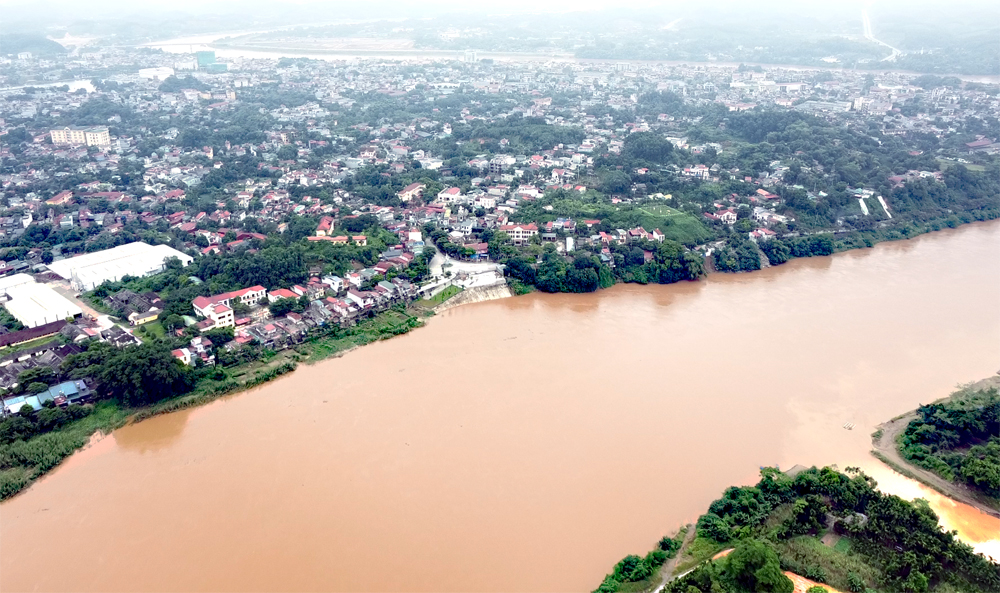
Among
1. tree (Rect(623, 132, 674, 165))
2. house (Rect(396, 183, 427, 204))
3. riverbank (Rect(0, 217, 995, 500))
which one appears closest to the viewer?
riverbank (Rect(0, 217, 995, 500))

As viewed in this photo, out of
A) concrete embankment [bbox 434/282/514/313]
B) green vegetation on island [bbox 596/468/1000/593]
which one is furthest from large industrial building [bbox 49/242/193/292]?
green vegetation on island [bbox 596/468/1000/593]

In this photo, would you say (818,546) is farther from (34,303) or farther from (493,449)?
(34,303)

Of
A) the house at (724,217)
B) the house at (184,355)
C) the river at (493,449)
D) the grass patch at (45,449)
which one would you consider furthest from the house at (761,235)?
the grass patch at (45,449)

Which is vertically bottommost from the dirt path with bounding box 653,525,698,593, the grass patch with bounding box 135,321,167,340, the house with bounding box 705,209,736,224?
the grass patch with bounding box 135,321,167,340

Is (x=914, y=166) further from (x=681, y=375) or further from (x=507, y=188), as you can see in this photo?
(x=681, y=375)

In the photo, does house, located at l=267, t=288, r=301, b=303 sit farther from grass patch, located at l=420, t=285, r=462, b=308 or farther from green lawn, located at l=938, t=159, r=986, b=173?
green lawn, located at l=938, t=159, r=986, b=173

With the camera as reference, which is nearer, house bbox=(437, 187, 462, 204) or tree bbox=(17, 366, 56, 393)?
tree bbox=(17, 366, 56, 393)

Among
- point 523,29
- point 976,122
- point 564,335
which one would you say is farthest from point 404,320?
point 523,29
